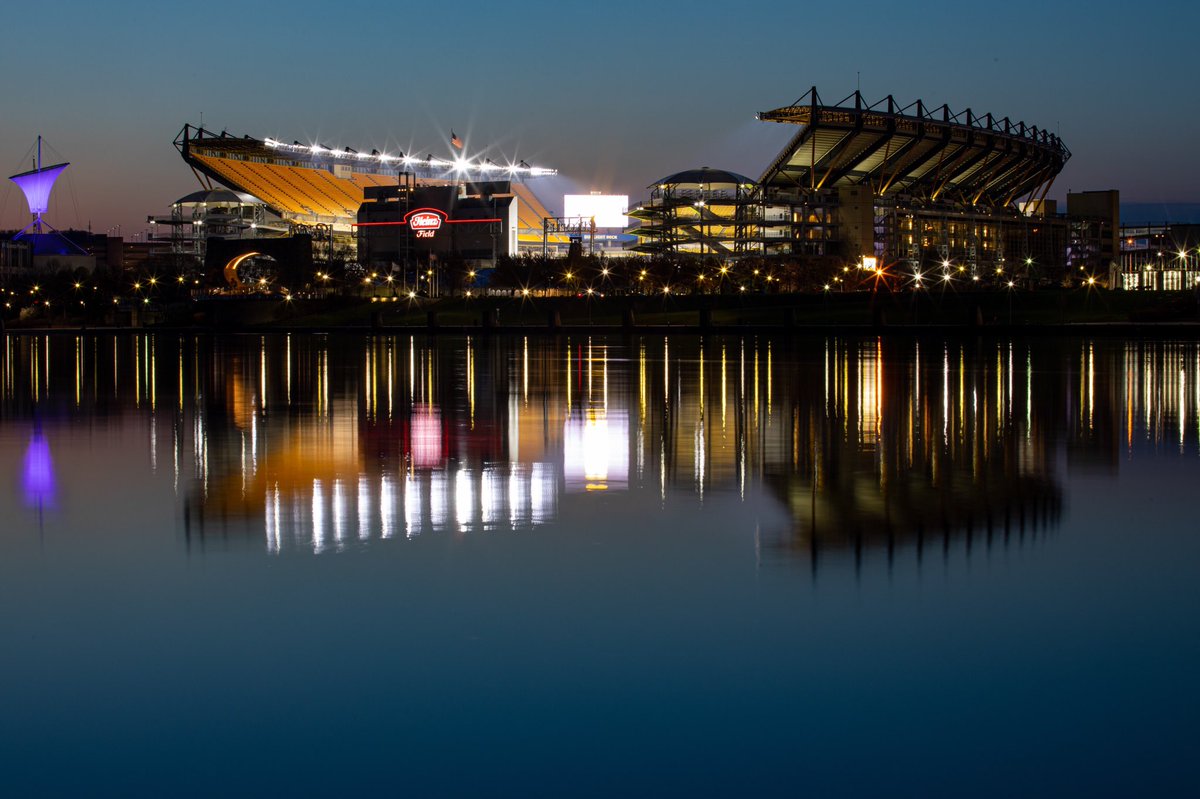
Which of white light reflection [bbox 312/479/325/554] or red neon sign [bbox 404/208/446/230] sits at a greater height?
red neon sign [bbox 404/208/446/230]

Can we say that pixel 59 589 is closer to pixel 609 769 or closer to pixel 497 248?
pixel 609 769

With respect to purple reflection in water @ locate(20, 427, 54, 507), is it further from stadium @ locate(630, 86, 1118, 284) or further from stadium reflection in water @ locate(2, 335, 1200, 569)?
stadium @ locate(630, 86, 1118, 284)

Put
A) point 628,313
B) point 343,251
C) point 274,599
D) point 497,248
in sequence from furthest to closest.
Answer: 1. point 343,251
2. point 497,248
3. point 628,313
4. point 274,599

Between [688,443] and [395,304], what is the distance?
86.9m

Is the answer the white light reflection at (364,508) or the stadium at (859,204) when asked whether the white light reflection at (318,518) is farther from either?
the stadium at (859,204)

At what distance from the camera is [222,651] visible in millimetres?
6594

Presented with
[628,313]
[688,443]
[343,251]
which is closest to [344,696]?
[688,443]

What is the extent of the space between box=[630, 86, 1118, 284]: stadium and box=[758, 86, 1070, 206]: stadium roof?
135mm

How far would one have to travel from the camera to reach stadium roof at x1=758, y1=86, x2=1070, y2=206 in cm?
11100

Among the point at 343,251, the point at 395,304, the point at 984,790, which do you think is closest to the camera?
the point at 984,790

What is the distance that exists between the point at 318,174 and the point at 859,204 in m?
77.2

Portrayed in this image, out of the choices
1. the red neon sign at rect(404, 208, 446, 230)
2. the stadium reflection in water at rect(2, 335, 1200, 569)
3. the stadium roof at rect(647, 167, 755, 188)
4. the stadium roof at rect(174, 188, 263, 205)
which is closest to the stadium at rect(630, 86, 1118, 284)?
the stadium roof at rect(647, 167, 755, 188)

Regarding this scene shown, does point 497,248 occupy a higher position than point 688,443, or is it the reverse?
point 497,248

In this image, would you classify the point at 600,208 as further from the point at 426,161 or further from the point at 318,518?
the point at 318,518
